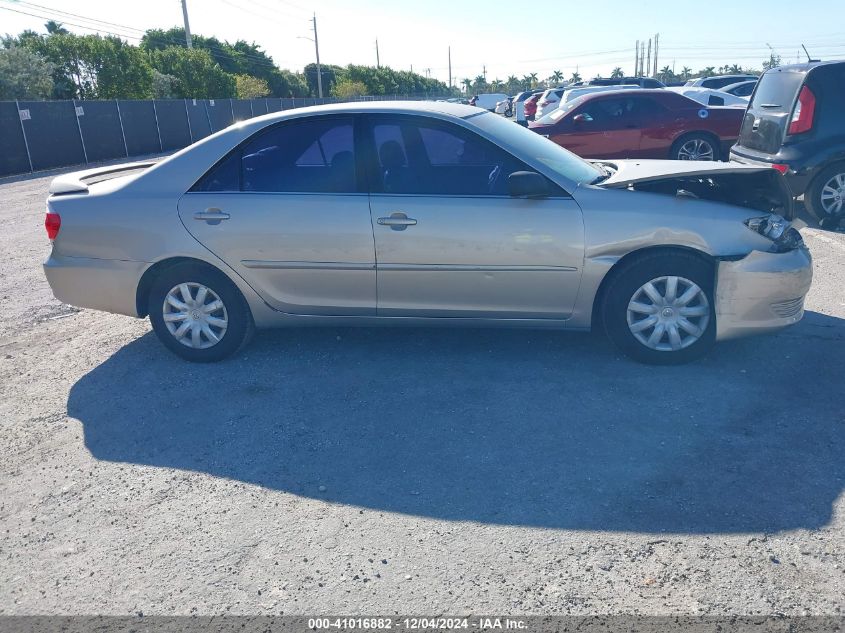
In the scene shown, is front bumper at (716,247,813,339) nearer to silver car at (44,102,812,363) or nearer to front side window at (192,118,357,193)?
silver car at (44,102,812,363)

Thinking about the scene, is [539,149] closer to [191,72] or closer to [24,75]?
[24,75]

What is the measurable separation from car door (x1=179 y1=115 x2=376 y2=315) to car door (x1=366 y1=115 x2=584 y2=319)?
0.15 meters

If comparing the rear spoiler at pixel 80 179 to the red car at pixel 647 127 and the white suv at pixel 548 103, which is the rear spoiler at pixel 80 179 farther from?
the white suv at pixel 548 103

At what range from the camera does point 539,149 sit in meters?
5.01

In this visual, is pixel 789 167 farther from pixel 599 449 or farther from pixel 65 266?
pixel 65 266

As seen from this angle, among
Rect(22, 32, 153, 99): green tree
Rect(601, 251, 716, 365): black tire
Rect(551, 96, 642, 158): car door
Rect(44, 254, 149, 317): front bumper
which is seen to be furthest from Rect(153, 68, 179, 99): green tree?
Rect(601, 251, 716, 365): black tire

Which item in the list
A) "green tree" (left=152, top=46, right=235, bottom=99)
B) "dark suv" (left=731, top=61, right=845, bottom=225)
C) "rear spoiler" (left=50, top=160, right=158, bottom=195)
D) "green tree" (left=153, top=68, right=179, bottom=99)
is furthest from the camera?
"green tree" (left=152, top=46, right=235, bottom=99)

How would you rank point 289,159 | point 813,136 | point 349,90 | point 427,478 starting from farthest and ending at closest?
point 349,90 < point 813,136 < point 289,159 < point 427,478

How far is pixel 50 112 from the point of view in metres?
20.3

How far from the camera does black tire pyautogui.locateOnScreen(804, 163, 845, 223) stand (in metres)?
8.16

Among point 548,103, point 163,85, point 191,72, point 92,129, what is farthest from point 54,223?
point 191,72

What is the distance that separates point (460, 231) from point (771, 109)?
5.86m

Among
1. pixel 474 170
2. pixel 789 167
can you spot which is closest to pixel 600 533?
pixel 474 170

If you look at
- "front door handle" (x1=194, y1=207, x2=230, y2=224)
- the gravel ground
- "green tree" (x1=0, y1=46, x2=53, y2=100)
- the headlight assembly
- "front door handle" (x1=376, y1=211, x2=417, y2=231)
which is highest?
"green tree" (x1=0, y1=46, x2=53, y2=100)
